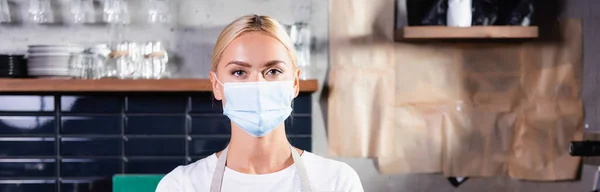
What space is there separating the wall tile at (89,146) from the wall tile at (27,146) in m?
0.06

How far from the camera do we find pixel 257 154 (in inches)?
65.9

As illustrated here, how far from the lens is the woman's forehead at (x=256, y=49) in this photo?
1623mm

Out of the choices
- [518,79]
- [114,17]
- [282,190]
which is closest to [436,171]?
[518,79]

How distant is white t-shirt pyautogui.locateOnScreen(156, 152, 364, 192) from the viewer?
1.66m

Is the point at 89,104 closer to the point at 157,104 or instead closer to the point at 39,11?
the point at 157,104

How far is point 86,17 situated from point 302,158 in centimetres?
191

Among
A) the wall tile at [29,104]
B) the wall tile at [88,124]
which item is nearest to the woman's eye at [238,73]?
the wall tile at [88,124]

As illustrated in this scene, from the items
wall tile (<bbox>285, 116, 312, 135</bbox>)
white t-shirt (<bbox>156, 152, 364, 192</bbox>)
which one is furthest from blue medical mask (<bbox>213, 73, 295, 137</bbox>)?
wall tile (<bbox>285, 116, 312, 135</bbox>)

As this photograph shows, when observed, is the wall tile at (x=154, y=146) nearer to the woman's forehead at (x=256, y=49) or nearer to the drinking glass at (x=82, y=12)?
the drinking glass at (x=82, y=12)

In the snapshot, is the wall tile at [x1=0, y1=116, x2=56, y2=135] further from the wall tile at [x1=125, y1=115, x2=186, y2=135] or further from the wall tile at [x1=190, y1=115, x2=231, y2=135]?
the wall tile at [x1=190, y1=115, x2=231, y2=135]

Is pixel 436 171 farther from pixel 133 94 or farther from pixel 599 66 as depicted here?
pixel 133 94

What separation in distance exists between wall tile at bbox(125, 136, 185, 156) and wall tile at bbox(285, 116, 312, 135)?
49 centimetres

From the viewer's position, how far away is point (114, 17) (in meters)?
3.18

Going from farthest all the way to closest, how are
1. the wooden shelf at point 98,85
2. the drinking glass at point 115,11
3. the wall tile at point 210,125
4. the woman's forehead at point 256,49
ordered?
the wall tile at point 210,125 → the drinking glass at point 115,11 → the wooden shelf at point 98,85 → the woman's forehead at point 256,49
